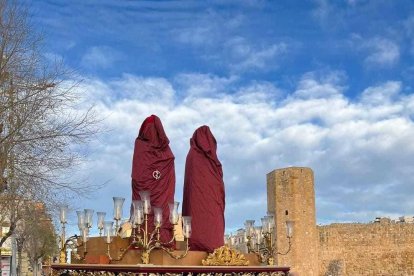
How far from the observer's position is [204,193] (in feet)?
32.1

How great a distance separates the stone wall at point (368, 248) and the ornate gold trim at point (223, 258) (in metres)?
34.8

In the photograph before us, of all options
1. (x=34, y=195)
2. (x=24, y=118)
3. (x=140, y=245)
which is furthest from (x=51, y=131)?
(x=140, y=245)

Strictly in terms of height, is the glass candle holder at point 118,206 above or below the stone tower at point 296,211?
below

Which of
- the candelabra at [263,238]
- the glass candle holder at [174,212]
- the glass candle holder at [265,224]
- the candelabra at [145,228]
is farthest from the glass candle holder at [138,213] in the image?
the glass candle holder at [265,224]

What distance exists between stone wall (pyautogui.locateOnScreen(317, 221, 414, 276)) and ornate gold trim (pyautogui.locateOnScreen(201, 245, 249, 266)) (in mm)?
34812

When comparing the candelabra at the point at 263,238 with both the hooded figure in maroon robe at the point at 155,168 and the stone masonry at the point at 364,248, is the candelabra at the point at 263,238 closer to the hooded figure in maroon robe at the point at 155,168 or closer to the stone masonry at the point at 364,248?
the hooded figure in maroon robe at the point at 155,168

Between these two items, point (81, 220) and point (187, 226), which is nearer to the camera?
point (187, 226)

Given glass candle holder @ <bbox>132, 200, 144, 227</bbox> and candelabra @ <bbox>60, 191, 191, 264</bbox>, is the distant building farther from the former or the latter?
glass candle holder @ <bbox>132, 200, 144, 227</bbox>

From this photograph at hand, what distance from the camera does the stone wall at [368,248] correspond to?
140 ft

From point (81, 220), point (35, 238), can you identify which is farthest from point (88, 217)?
point (35, 238)

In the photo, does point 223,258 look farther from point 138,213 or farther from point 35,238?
point 35,238

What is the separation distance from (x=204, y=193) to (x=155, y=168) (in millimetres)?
812

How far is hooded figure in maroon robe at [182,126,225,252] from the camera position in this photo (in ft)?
31.4

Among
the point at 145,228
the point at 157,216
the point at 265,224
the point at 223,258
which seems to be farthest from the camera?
the point at 265,224
